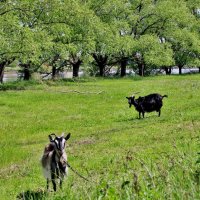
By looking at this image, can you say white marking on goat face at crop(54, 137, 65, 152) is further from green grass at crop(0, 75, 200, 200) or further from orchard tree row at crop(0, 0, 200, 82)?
orchard tree row at crop(0, 0, 200, 82)

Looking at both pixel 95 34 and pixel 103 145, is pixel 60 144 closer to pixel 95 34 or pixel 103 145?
pixel 103 145

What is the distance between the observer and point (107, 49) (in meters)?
61.1

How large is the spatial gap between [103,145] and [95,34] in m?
41.8

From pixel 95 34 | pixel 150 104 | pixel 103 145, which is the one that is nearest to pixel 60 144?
pixel 103 145

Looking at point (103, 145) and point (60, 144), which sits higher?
point (60, 144)

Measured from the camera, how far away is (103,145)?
17.8 metres

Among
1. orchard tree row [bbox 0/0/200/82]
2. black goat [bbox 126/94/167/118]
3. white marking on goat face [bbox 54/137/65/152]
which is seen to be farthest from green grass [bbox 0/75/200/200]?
orchard tree row [bbox 0/0/200/82]

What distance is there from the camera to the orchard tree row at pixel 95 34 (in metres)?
41.5

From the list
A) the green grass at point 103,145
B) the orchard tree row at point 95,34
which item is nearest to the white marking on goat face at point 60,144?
the green grass at point 103,145

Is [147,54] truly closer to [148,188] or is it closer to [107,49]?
[107,49]

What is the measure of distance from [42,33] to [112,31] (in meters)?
20.2

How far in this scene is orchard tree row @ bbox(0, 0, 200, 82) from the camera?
41.5 m

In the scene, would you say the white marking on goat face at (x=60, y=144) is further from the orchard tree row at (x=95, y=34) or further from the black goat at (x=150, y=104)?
the orchard tree row at (x=95, y=34)

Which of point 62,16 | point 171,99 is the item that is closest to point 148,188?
point 171,99
